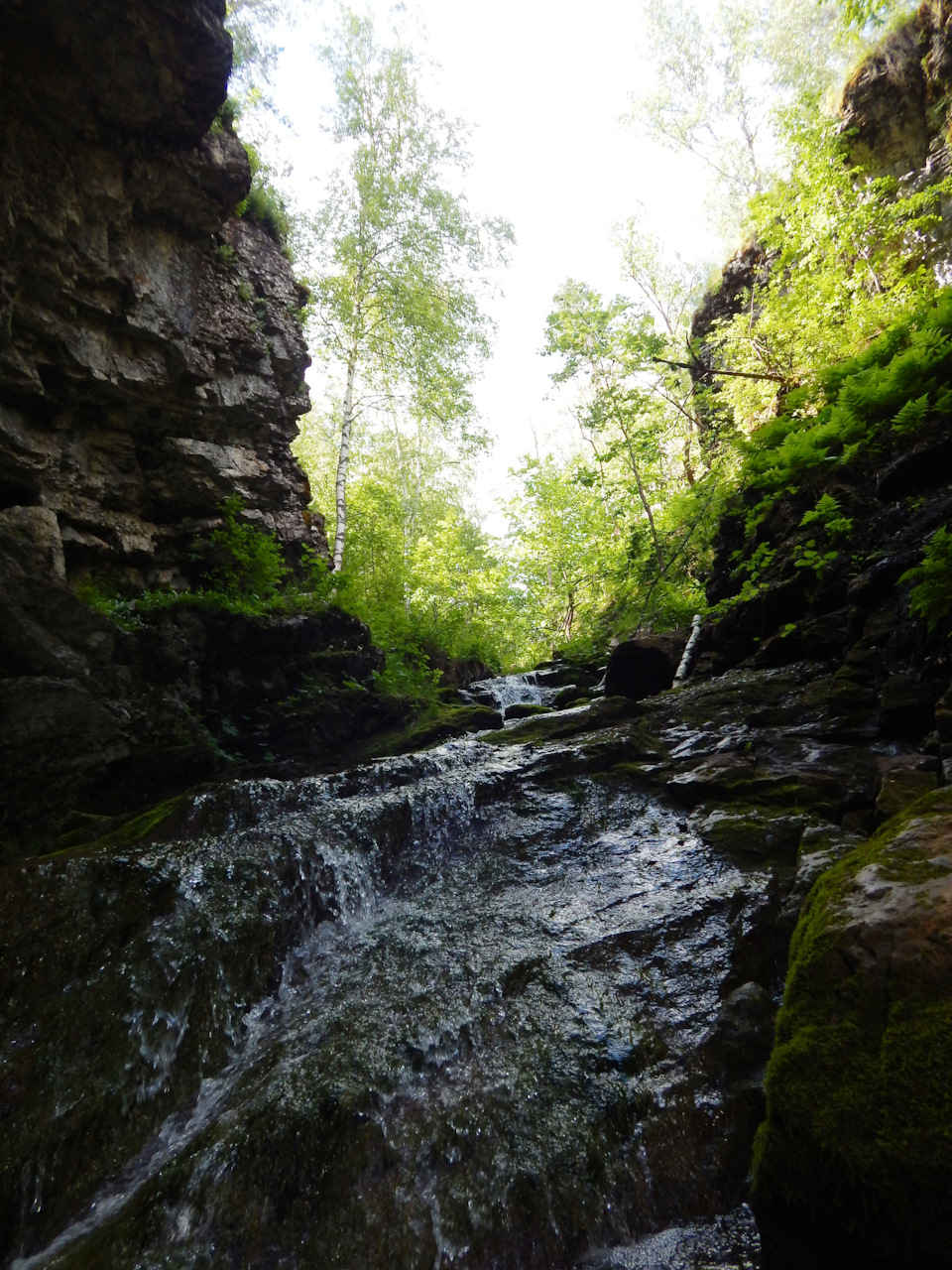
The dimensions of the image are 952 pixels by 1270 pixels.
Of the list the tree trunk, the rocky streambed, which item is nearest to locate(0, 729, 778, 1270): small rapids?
the rocky streambed

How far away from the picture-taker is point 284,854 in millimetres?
4773

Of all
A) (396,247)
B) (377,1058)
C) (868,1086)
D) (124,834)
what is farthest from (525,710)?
(396,247)

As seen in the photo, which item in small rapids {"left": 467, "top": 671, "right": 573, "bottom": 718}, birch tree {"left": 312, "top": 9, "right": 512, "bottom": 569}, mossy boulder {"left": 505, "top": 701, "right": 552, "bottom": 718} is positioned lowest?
mossy boulder {"left": 505, "top": 701, "right": 552, "bottom": 718}

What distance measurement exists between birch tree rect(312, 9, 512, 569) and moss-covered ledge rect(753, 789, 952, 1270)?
15016mm

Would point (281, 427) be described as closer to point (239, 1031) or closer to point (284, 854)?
point (284, 854)

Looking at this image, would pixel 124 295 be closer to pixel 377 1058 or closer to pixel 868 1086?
pixel 377 1058

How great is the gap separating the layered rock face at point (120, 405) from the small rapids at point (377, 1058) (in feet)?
6.06

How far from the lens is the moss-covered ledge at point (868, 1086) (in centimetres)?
158

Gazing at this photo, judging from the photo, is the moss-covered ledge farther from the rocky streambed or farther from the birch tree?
the birch tree

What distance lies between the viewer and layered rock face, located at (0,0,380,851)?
5.79m

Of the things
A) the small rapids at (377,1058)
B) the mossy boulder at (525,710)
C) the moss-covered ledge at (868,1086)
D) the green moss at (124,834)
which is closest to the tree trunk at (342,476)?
the mossy boulder at (525,710)

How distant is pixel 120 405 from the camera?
9.16m

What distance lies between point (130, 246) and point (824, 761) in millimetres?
11903

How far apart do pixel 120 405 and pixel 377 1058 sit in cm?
999
